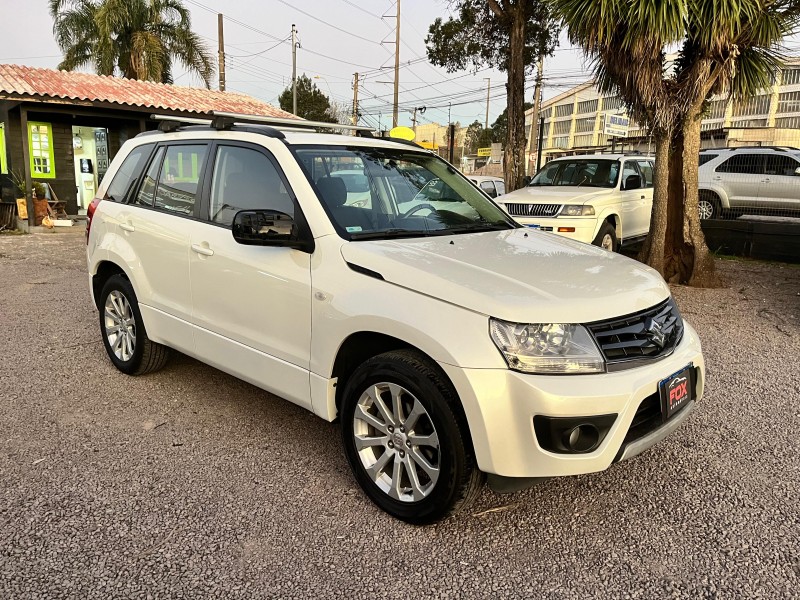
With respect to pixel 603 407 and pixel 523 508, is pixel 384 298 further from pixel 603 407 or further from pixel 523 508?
pixel 523 508

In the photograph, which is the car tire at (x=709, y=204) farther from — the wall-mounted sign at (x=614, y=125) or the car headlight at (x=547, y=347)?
the car headlight at (x=547, y=347)

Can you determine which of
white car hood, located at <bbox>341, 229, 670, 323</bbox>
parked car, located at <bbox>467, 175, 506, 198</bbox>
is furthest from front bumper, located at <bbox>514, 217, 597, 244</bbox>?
parked car, located at <bbox>467, 175, 506, 198</bbox>

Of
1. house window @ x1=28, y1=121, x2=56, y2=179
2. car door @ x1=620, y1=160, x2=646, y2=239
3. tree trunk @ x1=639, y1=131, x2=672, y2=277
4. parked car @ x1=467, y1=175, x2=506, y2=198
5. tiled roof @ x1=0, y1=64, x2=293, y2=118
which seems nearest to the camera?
tree trunk @ x1=639, y1=131, x2=672, y2=277

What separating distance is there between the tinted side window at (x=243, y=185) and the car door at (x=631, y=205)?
747 centimetres

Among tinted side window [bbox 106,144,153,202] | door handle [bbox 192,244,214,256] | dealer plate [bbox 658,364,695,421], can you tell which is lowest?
dealer plate [bbox 658,364,695,421]

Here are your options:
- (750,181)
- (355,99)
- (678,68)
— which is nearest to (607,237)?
(678,68)

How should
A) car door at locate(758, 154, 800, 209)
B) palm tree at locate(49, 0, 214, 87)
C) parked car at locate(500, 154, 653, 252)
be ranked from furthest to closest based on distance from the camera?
palm tree at locate(49, 0, 214, 87) < car door at locate(758, 154, 800, 209) < parked car at locate(500, 154, 653, 252)

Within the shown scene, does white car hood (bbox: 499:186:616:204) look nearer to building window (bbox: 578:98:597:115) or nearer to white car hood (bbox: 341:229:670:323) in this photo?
white car hood (bbox: 341:229:670:323)

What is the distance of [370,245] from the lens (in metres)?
3.14

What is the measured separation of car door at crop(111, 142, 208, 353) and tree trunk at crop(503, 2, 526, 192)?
9.89 meters

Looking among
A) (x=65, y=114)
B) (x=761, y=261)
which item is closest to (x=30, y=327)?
(x=761, y=261)

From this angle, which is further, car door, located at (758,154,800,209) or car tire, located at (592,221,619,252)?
car door, located at (758,154,800,209)

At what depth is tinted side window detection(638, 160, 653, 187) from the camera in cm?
1084

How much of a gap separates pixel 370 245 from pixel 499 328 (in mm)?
866
